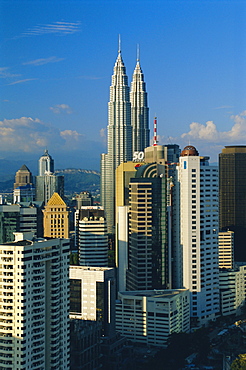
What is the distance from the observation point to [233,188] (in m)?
28.1

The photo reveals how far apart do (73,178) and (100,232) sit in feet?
50.6

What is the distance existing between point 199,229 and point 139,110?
23.0 metres

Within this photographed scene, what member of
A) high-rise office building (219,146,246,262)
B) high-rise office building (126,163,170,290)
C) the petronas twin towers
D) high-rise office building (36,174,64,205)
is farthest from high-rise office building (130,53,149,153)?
high-rise office building (126,163,170,290)

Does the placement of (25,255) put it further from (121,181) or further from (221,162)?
(221,162)

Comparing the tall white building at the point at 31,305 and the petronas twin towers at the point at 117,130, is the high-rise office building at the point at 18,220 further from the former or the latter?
the petronas twin towers at the point at 117,130

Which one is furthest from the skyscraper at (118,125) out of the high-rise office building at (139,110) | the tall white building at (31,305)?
the tall white building at (31,305)

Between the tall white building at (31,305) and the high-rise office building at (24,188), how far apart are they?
16974mm

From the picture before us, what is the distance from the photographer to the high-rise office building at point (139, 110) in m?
37.9

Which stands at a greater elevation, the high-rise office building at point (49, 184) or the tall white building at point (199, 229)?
the high-rise office building at point (49, 184)

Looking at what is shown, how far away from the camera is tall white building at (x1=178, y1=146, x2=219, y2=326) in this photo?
16266 millimetres

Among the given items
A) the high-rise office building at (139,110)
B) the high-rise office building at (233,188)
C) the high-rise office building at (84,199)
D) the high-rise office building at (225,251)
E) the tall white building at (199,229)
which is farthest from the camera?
the high-rise office building at (139,110)

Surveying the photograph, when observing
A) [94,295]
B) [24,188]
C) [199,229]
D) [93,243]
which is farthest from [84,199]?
[94,295]

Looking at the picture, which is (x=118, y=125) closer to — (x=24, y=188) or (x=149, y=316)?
(x=24, y=188)

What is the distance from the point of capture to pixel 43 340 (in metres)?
9.79
